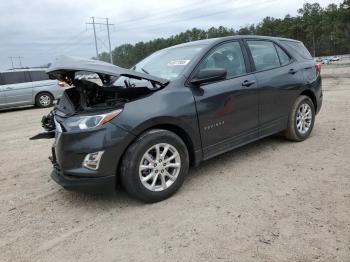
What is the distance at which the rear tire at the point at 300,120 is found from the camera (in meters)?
5.23

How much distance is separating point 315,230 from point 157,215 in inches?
55.3

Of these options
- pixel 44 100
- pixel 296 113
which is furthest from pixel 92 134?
pixel 44 100

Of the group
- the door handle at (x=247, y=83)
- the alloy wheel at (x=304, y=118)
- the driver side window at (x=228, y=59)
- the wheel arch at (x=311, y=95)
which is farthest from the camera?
the wheel arch at (x=311, y=95)

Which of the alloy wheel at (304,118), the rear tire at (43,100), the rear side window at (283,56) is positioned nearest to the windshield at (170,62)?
A: the rear side window at (283,56)

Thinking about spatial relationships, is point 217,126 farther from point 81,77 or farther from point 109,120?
point 81,77

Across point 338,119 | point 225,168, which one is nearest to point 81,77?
point 225,168

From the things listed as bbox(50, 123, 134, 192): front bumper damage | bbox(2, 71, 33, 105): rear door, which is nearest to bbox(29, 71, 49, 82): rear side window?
bbox(2, 71, 33, 105): rear door

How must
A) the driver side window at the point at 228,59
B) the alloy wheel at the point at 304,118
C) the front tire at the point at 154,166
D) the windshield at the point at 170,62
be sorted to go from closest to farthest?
the front tire at the point at 154,166, the windshield at the point at 170,62, the driver side window at the point at 228,59, the alloy wheel at the point at 304,118

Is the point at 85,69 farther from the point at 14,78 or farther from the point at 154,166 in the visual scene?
the point at 14,78

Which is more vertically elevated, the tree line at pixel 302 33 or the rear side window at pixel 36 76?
the tree line at pixel 302 33

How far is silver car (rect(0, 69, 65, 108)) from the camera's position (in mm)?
13102

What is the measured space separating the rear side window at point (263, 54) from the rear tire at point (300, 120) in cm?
73

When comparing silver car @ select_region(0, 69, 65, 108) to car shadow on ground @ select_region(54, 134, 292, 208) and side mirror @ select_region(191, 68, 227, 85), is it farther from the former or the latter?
side mirror @ select_region(191, 68, 227, 85)

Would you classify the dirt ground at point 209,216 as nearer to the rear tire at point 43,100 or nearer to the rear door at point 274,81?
the rear door at point 274,81
